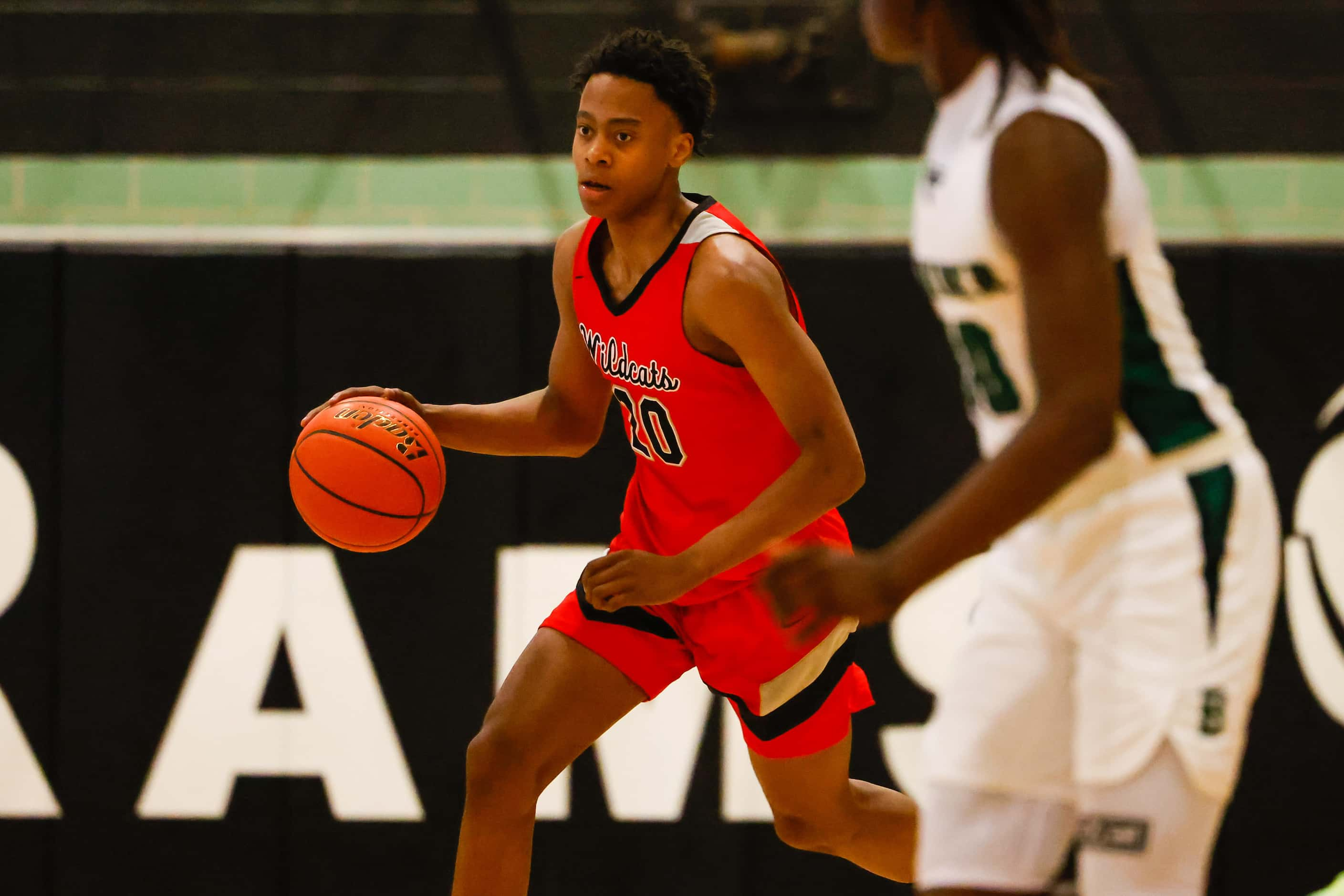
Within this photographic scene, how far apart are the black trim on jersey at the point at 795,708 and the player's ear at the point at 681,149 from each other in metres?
1.08

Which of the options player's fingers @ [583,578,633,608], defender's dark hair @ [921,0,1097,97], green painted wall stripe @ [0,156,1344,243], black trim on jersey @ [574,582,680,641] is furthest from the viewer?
green painted wall stripe @ [0,156,1344,243]

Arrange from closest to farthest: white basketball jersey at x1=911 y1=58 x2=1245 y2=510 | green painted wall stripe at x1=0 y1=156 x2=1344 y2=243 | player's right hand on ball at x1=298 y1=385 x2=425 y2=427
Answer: white basketball jersey at x1=911 y1=58 x2=1245 y2=510
player's right hand on ball at x1=298 y1=385 x2=425 y2=427
green painted wall stripe at x1=0 y1=156 x2=1344 y2=243

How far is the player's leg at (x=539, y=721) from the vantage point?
10.0 ft

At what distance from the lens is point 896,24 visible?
6.54 feet

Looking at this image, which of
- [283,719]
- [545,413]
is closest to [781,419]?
[545,413]

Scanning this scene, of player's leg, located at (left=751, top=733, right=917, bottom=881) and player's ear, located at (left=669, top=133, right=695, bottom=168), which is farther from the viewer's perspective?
player's leg, located at (left=751, top=733, right=917, bottom=881)

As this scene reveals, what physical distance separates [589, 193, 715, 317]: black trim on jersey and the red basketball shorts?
63cm

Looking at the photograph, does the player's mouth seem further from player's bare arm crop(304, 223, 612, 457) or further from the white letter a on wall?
the white letter a on wall

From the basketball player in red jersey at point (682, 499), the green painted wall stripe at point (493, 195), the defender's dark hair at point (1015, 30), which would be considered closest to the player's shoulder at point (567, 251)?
the basketball player in red jersey at point (682, 499)

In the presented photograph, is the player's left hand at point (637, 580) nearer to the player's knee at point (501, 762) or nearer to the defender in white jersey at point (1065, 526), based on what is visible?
the player's knee at point (501, 762)

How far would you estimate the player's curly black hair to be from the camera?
2.99m

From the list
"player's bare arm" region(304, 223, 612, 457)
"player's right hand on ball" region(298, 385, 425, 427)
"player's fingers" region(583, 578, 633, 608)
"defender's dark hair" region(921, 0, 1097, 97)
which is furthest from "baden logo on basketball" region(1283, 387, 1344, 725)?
"defender's dark hair" region(921, 0, 1097, 97)

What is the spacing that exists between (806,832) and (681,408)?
970mm

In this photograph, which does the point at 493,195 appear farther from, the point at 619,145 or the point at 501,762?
the point at 501,762
